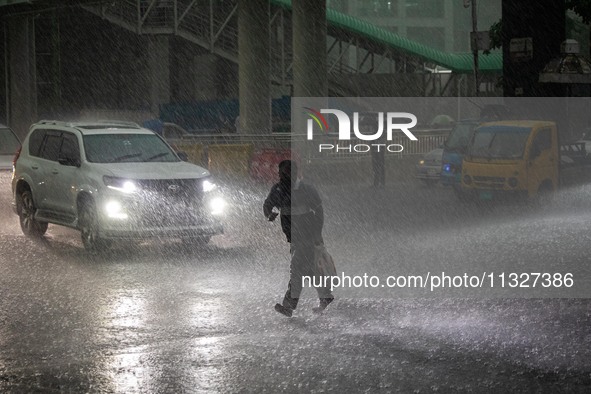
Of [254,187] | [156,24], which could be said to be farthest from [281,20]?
[254,187]

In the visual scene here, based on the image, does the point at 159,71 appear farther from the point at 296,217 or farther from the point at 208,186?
the point at 296,217

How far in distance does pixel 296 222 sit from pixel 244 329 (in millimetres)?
1235

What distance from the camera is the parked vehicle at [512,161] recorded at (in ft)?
73.4

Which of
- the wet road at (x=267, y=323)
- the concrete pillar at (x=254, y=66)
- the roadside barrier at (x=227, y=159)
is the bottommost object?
the wet road at (x=267, y=323)

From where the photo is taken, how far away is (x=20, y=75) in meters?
51.9

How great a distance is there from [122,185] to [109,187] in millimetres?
192

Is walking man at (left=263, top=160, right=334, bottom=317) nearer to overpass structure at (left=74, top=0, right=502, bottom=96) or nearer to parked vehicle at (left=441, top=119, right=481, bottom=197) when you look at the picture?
parked vehicle at (left=441, top=119, right=481, bottom=197)

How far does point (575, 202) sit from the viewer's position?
2394cm

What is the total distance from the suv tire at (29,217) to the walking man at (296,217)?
8.01 m

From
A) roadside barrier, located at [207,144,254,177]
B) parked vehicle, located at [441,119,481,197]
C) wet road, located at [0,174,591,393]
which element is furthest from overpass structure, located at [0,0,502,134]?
wet road, located at [0,174,591,393]

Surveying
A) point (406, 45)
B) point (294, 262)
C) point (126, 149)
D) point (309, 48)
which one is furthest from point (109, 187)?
point (406, 45)

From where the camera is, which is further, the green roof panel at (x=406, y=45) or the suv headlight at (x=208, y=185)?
the green roof panel at (x=406, y=45)

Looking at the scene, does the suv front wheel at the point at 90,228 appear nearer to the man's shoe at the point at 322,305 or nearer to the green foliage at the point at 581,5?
the man's shoe at the point at 322,305

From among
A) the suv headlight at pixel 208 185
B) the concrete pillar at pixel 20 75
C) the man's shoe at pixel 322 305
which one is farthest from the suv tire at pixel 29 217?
the concrete pillar at pixel 20 75
